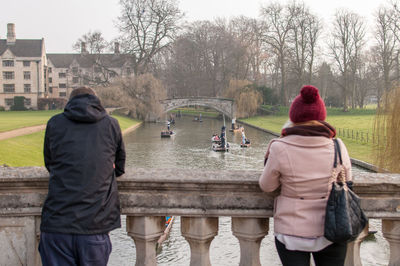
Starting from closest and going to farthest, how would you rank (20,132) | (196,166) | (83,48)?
(196,166)
(20,132)
(83,48)

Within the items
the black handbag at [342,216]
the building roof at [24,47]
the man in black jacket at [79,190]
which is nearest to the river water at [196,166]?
the man in black jacket at [79,190]

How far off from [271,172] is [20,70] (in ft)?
229

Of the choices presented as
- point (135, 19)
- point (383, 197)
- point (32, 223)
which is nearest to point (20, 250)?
point (32, 223)

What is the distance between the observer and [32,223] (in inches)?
109

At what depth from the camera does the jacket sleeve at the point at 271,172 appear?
2.41 metres

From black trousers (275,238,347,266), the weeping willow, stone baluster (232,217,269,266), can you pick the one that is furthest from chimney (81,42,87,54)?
black trousers (275,238,347,266)

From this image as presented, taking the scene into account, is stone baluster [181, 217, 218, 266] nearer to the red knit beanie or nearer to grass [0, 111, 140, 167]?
the red knit beanie

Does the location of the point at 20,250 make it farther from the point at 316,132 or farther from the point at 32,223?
the point at 316,132

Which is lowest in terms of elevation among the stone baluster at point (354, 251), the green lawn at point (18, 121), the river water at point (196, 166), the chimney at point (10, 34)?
the river water at point (196, 166)

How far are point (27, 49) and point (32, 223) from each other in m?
70.3

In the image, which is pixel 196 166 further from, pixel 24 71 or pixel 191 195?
pixel 24 71

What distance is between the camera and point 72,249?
241 centimetres

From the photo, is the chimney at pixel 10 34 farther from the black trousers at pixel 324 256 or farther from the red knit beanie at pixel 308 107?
the black trousers at pixel 324 256

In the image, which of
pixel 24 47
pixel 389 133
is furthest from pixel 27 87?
pixel 389 133
